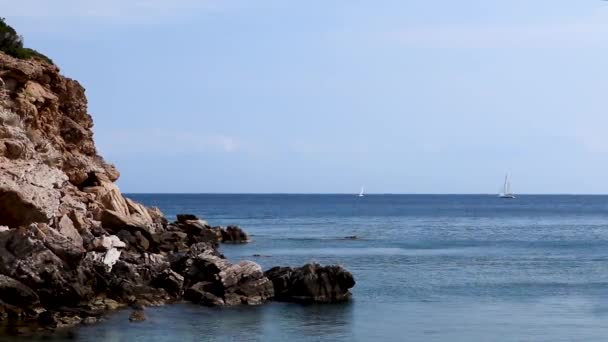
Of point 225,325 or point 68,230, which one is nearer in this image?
point 225,325

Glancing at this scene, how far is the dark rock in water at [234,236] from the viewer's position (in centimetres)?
7625

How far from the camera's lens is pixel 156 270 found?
38312 millimetres

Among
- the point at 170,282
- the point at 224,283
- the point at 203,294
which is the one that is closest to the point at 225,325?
the point at 203,294

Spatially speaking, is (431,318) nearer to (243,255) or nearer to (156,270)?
(156,270)

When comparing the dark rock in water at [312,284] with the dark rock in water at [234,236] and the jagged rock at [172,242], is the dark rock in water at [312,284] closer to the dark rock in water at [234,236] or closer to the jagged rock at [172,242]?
the jagged rock at [172,242]

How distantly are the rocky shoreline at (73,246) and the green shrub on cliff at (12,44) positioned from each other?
1.24 m

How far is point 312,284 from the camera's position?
38188mm

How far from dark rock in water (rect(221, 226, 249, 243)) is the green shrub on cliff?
2673 cm

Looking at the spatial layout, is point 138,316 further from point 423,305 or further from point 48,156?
point 48,156

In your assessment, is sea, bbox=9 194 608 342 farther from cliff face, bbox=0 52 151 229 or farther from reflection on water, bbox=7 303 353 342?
cliff face, bbox=0 52 151 229

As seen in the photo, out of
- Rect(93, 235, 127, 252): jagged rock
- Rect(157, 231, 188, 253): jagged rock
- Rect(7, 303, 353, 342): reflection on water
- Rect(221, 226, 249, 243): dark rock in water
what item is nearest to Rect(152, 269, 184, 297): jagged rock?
Rect(7, 303, 353, 342): reflection on water

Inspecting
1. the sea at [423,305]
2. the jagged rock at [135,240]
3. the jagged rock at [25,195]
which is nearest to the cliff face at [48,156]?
the jagged rock at [25,195]

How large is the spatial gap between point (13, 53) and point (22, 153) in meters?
10.7

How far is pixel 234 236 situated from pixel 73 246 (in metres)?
42.8
